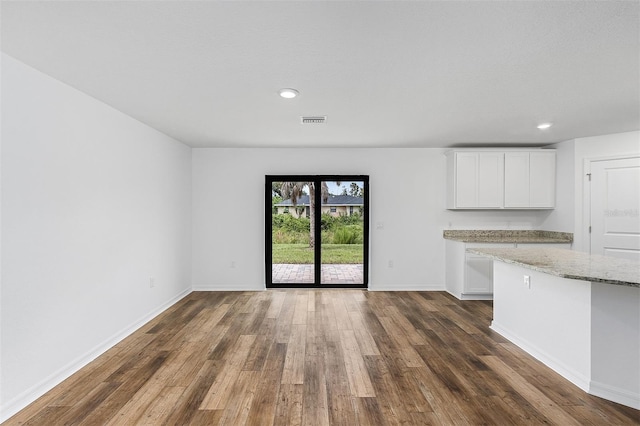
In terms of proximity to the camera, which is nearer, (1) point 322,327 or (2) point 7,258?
(2) point 7,258

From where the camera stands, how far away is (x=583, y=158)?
183 inches

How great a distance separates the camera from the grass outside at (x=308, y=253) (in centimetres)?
546

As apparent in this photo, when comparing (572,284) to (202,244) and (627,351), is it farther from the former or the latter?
(202,244)

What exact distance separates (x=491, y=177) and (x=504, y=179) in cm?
21

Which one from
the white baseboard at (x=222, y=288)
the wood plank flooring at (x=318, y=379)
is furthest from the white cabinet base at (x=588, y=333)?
the white baseboard at (x=222, y=288)

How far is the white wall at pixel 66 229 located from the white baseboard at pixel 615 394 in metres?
4.02

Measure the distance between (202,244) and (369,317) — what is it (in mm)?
3002

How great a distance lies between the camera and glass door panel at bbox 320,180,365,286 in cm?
541

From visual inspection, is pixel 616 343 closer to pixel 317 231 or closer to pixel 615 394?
pixel 615 394

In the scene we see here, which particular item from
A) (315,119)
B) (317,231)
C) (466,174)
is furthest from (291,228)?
(466,174)

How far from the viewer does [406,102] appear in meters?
3.06

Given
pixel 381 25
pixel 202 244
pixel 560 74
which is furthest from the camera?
pixel 202 244

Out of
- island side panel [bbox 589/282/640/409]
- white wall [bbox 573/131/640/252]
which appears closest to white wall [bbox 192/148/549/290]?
white wall [bbox 573/131/640/252]

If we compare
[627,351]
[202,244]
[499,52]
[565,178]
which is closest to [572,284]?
[627,351]
